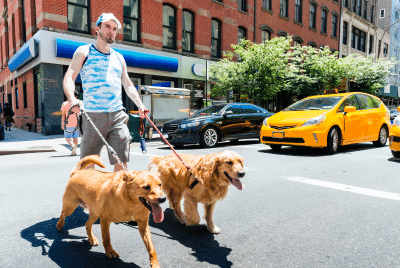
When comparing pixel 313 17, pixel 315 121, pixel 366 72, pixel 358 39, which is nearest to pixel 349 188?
pixel 315 121

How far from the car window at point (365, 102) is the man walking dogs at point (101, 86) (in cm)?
820

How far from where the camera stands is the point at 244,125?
1119cm

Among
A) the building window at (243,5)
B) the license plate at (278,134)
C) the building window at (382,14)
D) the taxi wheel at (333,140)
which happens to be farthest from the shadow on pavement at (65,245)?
the building window at (382,14)

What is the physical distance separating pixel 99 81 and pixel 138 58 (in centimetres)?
1358

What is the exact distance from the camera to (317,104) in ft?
29.2

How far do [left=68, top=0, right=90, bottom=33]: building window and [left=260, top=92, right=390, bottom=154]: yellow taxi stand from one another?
1116 centimetres

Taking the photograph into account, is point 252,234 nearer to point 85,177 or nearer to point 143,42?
point 85,177

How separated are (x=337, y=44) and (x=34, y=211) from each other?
35.8 meters

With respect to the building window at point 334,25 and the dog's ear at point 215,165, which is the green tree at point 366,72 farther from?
the dog's ear at point 215,165

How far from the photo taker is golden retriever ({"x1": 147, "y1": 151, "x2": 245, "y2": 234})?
2818mm

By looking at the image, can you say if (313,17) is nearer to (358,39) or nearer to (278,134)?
(358,39)

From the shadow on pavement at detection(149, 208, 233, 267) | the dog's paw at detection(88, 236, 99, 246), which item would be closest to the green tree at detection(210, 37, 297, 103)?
the shadow on pavement at detection(149, 208, 233, 267)

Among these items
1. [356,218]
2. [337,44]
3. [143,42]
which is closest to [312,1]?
[337,44]

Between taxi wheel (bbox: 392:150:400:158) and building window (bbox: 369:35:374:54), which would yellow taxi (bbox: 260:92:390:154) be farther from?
building window (bbox: 369:35:374:54)
